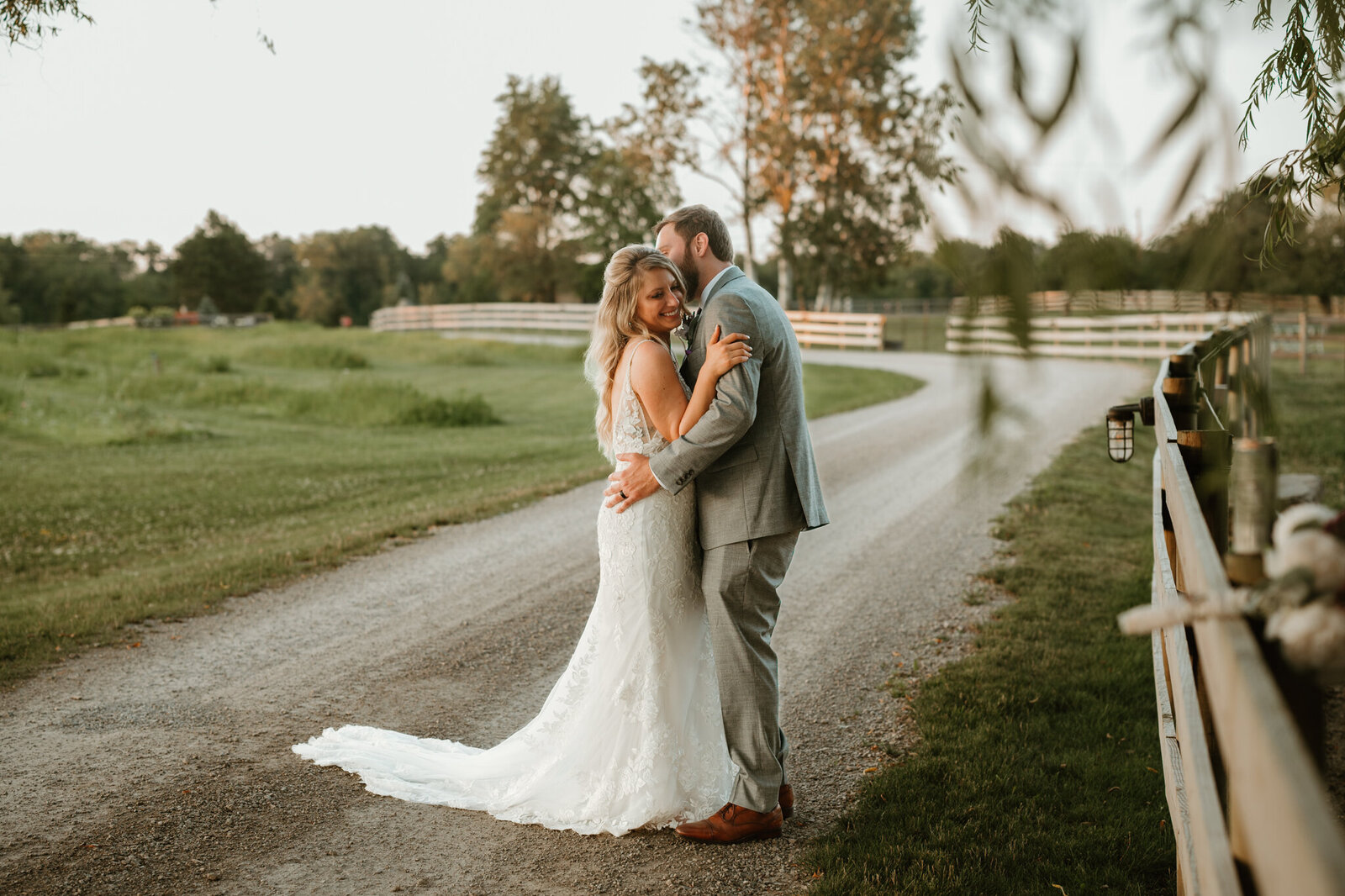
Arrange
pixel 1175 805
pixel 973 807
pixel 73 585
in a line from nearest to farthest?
pixel 1175 805 < pixel 973 807 < pixel 73 585

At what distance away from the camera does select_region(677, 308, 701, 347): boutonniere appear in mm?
3968

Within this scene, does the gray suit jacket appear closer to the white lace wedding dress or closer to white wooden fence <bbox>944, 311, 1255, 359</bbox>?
the white lace wedding dress

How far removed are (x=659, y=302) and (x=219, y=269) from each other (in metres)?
88.9

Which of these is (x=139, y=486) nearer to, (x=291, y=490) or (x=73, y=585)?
(x=291, y=490)

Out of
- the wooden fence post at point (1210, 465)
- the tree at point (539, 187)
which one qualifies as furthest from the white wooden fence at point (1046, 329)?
the tree at point (539, 187)

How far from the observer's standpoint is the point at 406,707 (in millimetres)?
5402

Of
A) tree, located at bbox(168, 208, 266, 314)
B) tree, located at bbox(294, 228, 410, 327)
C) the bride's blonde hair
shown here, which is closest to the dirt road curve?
the bride's blonde hair

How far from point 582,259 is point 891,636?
181 ft

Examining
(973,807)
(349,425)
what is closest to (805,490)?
(973,807)

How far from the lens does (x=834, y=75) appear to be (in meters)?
1.75

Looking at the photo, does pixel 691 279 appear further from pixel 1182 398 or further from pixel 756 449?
pixel 1182 398

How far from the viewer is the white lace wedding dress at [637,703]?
13.2ft

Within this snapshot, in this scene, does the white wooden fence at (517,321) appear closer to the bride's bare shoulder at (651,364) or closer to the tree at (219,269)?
the bride's bare shoulder at (651,364)

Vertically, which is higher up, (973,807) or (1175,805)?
(1175,805)
